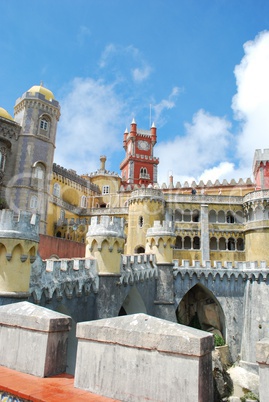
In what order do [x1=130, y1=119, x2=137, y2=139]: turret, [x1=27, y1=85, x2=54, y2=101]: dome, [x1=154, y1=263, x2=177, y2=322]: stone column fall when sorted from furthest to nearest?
1. [x1=130, y1=119, x2=137, y2=139]: turret
2. [x1=27, y1=85, x2=54, y2=101]: dome
3. [x1=154, y1=263, x2=177, y2=322]: stone column

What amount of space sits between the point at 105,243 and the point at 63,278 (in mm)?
3622

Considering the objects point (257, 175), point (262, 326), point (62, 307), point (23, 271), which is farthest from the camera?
point (257, 175)

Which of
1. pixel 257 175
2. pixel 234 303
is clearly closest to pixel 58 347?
pixel 234 303

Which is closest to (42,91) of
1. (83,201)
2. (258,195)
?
(83,201)

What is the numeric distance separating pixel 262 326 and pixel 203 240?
39.0 feet

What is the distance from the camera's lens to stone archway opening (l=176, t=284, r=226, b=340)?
32847 millimetres

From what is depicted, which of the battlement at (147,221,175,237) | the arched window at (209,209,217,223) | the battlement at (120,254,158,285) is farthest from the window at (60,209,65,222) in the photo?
the arched window at (209,209,217,223)

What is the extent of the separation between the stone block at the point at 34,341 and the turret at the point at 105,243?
10760mm

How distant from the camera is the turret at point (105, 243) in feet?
53.3

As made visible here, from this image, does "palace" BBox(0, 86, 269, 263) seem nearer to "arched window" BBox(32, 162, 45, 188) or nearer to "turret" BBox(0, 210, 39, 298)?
"arched window" BBox(32, 162, 45, 188)

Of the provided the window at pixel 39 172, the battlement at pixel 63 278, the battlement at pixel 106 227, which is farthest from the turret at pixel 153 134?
the battlement at pixel 63 278

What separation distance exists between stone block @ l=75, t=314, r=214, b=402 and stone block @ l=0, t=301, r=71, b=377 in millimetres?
448

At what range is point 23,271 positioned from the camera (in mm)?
10656

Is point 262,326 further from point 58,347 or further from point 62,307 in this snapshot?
point 58,347
